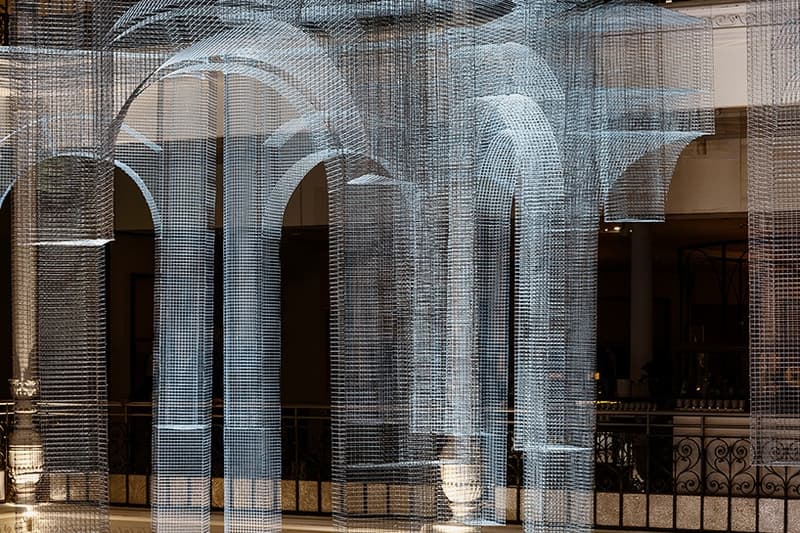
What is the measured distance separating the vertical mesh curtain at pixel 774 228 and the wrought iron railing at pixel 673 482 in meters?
3.91

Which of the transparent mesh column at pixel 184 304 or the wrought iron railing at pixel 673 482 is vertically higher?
the transparent mesh column at pixel 184 304

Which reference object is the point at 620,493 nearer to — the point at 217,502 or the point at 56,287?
the point at 217,502

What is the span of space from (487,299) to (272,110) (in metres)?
2.15

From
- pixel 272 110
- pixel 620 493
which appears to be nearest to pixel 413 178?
pixel 272 110

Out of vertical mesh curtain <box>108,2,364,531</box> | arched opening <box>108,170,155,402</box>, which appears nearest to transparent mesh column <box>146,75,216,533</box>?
vertical mesh curtain <box>108,2,364,531</box>

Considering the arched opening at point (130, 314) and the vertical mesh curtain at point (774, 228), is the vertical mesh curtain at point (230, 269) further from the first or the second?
the arched opening at point (130, 314)

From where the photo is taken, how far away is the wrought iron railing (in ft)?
Answer: 29.9

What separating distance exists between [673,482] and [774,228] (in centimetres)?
476

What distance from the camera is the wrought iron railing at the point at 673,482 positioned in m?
9.12

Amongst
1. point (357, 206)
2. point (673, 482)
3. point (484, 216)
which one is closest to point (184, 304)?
point (357, 206)

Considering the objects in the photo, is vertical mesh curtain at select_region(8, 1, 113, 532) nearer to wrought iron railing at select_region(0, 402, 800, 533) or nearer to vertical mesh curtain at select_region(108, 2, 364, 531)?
vertical mesh curtain at select_region(108, 2, 364, 531)

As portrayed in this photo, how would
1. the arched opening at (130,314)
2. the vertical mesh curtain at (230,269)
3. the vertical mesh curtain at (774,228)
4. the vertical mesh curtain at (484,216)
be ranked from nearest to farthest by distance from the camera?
the vertical mesh curtain at (774,228) < the vertical mesh curtain at (484,216) < the vertical mesh curtain at (230,269) < the arched opening at (130,314)

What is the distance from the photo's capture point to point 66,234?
587 centimetres

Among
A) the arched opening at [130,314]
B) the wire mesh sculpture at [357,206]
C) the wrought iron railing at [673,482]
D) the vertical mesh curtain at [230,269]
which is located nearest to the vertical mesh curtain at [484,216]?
the wire mesh sculpture at [357,206]
